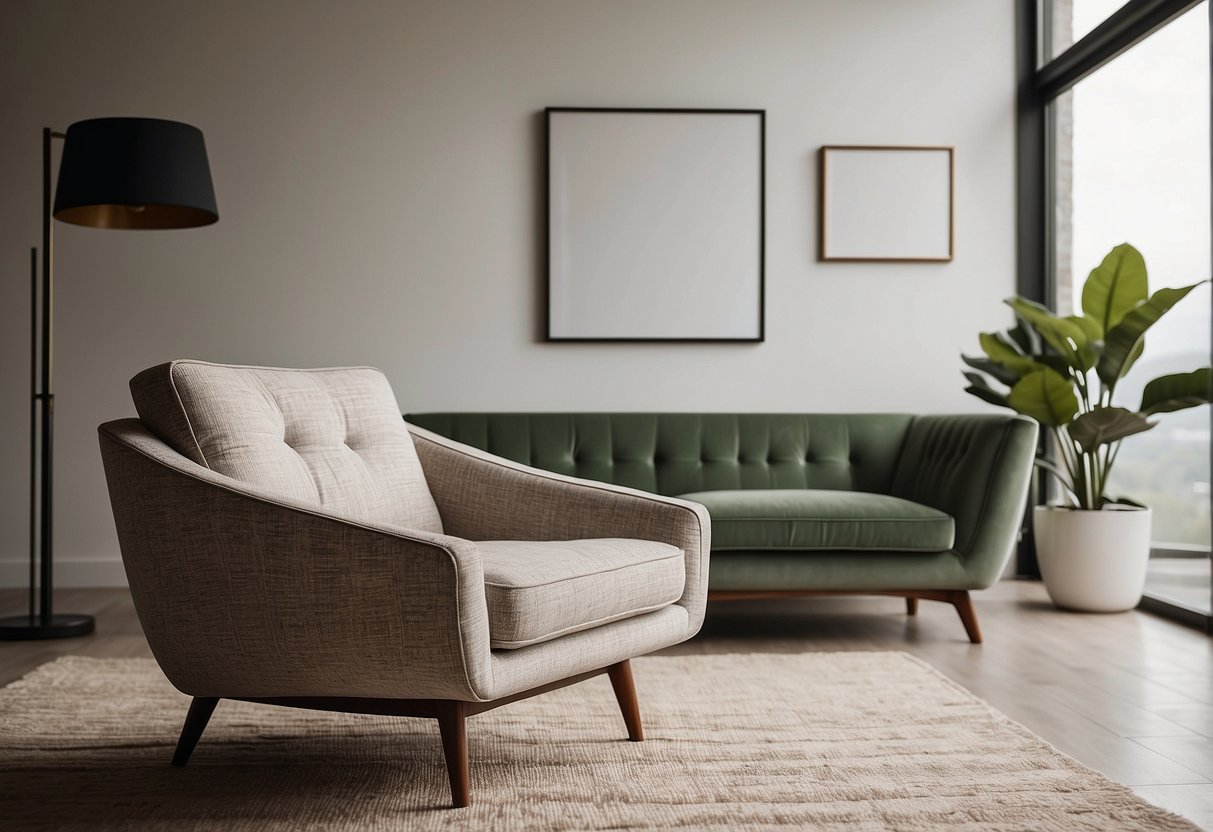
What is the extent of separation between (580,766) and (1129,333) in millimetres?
2405

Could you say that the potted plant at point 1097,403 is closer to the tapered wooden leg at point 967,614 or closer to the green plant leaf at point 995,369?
the green plant leaf at point 995,369

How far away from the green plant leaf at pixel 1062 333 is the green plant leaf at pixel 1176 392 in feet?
0.72

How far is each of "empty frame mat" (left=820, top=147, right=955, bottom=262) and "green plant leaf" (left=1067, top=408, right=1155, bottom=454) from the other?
0.99 meters

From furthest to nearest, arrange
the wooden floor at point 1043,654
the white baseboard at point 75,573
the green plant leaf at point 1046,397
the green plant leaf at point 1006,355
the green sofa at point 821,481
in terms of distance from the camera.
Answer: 1. the white baseboard at point 75,573
2. the green plant leaf at point 1006,355
3. the green plant leaf at point 1046,397
4. the green sofa at point 821,481
5. the wooden floor at point 1043,654

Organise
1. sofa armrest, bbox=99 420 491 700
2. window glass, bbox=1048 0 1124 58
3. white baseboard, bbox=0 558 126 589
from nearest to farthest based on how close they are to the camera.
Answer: sofa armrest, bbox=99 420 491 700, window glass, bbox=1048 0 1124 58, white baseboard, bbox=0 558 126 589

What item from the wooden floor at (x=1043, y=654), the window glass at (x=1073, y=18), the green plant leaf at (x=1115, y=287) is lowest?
the wooden floor at (x=1043, y=654)

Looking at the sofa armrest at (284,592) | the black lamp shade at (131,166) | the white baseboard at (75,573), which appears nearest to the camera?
the sofa armrest at (284,592)

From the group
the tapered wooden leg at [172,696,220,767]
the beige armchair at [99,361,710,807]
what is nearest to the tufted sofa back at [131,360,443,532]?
the beige armchair at [99,361,710,807]

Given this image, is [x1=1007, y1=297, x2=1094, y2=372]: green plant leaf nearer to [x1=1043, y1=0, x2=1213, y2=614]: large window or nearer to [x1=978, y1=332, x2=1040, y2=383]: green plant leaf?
[x1=978, y1=332, x2=1040, y2=383]: green plant leaf

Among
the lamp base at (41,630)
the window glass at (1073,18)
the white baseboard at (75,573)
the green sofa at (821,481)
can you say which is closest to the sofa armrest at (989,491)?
the green sofa at (821,481)

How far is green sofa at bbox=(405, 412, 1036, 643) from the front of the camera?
10.0 ft

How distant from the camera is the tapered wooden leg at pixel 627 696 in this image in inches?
80.7

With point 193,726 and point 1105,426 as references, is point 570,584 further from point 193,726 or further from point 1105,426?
point 1105,426

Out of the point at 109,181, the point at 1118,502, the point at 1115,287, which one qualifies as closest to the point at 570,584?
the point at 109,181
